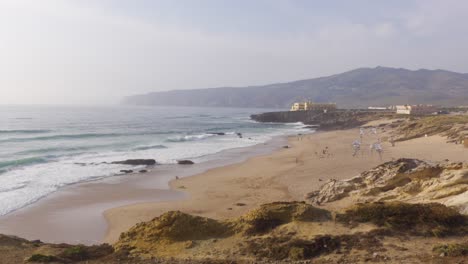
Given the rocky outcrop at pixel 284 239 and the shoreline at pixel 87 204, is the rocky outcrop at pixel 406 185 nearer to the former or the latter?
the rocky outcrop at pixel 284 239

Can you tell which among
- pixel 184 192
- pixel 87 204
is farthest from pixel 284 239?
pixel 184 192

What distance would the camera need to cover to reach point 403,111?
89688 mm

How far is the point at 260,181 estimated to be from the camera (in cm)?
2244

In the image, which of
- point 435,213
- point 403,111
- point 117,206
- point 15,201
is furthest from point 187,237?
point 403,111

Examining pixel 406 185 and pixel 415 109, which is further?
pixel 415 109

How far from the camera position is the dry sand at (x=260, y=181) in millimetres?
16216

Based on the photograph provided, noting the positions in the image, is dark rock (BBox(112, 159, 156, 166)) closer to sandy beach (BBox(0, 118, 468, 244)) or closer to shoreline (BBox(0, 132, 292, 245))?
shoreline (BBox(0, 132, 292, 245))

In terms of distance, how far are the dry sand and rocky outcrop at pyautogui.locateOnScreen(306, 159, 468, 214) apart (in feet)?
7.36

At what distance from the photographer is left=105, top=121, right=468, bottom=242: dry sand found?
1622 cm

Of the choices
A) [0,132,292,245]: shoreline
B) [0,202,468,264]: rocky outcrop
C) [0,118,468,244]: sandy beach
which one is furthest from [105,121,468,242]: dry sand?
[0,202,468,264]: rocky outcrop

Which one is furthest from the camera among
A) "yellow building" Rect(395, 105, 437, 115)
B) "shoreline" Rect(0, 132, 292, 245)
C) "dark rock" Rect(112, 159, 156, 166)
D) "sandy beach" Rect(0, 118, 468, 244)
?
"yellow building" Rect(395, 105, 437, 115)

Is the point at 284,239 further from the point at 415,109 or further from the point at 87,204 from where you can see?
the point at 415,109

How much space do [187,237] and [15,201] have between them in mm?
12449

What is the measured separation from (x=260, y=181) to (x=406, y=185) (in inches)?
381
